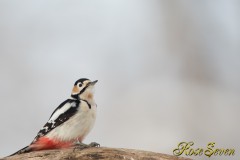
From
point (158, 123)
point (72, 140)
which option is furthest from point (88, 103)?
point (158, 123)

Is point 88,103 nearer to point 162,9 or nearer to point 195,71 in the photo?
point 195,71

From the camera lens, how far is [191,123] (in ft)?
11.8

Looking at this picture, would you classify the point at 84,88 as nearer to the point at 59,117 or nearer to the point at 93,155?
the point at 59,117

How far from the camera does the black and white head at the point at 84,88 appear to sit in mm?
2314

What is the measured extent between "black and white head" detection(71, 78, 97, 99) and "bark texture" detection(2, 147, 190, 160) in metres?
0.37

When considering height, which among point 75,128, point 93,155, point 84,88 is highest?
point 84,88

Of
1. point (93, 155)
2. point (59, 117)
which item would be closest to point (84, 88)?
point (59, 117)

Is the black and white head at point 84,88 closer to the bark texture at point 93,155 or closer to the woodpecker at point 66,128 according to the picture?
the woodpecker at point 66,128

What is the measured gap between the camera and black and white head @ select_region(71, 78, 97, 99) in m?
2.31

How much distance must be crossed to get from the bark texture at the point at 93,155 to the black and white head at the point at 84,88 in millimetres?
374

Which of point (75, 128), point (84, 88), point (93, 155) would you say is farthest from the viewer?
point (84, 88)

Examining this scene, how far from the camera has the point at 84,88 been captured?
7.64 feet

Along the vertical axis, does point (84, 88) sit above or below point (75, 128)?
above

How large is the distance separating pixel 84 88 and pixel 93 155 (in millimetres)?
461
